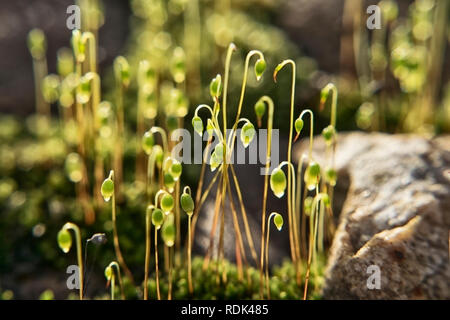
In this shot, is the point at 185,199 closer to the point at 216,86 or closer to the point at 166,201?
the point at 166,201

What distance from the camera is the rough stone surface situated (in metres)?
1.10

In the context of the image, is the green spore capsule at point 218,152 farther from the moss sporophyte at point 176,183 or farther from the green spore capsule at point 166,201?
the green spore capsule at point 166,201

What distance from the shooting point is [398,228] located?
3.77 ft

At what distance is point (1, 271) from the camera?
1553 mm

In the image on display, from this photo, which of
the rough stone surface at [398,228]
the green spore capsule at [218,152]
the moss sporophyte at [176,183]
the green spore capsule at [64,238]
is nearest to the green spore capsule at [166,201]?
the moss sporophyte at [176,183]

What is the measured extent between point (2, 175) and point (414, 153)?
165cm

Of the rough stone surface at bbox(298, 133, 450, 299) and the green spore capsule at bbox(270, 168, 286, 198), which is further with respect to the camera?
the rough stone surface at bbox(298, 133, 450, 299)

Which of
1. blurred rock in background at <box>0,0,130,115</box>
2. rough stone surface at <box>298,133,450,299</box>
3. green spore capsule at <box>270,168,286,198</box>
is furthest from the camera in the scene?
blurred rock in background at <box>0,0,130,115</box>

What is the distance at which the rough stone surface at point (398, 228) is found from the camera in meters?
A: 1.10

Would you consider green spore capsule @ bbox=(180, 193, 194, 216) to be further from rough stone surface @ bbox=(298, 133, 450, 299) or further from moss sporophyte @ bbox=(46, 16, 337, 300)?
rough stone surface @ bbox=(298, 133, 450, 299)

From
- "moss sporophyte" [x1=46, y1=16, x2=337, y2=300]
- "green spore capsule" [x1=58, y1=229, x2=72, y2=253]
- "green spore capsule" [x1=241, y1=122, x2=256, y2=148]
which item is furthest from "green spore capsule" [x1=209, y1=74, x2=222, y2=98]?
"green spore capsule" [x1=58, y1=229, x2=72, y2=253]

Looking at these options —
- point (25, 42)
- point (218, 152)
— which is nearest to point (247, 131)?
point (218, 152)

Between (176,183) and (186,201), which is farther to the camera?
(176,183)
